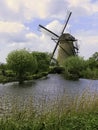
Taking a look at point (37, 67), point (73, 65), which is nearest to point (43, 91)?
point (37, 67)

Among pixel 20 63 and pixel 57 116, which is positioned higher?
pixel 20 63

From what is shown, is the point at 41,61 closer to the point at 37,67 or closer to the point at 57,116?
the point at 37,67

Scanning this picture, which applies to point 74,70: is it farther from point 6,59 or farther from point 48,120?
point 48,120

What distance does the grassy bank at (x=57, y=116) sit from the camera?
8.45m

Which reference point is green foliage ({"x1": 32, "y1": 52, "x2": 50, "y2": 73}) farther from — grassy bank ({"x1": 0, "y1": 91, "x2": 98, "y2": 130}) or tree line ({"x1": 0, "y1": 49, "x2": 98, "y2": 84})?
grassy bank ({"x1": 0, "y1": 91, "x2": 98, "y2": 130})

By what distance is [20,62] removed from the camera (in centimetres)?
4762

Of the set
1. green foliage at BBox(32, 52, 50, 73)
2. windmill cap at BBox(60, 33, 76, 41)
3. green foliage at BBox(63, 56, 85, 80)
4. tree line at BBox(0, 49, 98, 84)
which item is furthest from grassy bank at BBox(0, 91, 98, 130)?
windmill cap at BBox(60, 33, 76, 41)

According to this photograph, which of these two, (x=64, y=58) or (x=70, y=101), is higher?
(x=64, y=58)

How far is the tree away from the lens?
47.8 metres

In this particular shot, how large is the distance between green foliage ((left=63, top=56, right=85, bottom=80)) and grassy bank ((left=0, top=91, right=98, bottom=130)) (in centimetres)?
5593

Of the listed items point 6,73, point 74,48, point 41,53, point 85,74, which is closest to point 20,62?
point 6,73

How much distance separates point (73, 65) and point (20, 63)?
23194mm

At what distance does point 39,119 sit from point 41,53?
179 ft

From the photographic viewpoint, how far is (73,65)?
6888 cm
